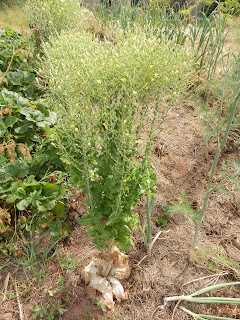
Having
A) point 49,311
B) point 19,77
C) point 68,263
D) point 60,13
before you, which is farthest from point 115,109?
point 60,13

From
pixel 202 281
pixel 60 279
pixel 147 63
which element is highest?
pixel 147 63

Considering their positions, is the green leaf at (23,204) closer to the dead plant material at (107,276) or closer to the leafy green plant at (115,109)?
the leafy green plant at (115,109)

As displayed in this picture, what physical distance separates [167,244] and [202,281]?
396mm

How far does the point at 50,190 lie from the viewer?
2035 millimetres

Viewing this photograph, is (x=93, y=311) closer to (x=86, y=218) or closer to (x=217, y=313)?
(x=86, y=218)

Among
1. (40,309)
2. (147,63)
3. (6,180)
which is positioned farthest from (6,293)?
(147,63)

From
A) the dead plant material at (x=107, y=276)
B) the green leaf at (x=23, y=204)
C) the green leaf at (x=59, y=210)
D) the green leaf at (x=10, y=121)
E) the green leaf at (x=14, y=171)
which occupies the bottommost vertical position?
the dead plant material at (x=107, y=276)

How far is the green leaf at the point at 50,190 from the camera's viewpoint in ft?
6.64

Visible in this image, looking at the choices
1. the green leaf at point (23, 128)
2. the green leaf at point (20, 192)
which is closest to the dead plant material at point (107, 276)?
the green leaf at point (20, 192)

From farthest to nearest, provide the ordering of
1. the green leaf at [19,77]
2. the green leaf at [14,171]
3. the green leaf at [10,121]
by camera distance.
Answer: the green leaf at [19,77]
the green leaf at [10,121]
the green leaf at [14,171]

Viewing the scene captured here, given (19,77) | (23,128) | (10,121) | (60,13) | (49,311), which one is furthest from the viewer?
(60,13)

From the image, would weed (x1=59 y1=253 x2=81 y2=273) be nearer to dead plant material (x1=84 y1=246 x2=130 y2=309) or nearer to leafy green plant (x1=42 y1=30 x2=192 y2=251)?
dead plant material (x1=84 y1=246 x2=130 y2=309)

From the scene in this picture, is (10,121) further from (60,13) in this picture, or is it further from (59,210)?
(60,13)

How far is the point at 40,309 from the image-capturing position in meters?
1.73
